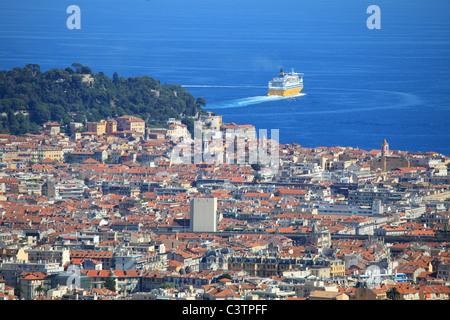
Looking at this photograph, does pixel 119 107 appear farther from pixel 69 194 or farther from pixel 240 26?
pixel 240 26

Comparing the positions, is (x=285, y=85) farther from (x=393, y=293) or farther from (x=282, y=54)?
(x=393, y=293)

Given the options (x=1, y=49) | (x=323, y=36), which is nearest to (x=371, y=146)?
(x=1, y=49)

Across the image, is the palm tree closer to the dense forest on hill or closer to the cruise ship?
the dense forest on hill

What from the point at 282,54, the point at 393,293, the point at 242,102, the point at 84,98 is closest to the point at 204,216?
the point at 393,293

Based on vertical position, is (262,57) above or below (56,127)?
above

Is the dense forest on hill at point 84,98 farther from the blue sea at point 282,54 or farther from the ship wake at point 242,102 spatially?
the ship wake at point 242,102

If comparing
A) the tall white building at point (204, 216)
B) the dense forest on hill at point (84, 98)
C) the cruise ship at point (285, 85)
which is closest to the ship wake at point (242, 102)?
the cruise ship at point (285, 85)
